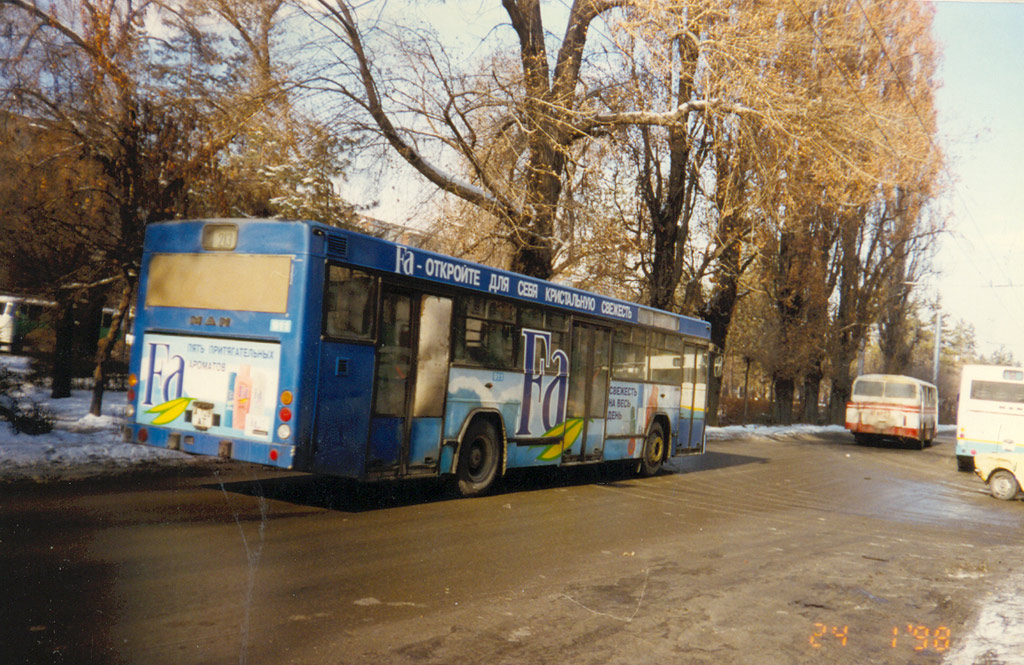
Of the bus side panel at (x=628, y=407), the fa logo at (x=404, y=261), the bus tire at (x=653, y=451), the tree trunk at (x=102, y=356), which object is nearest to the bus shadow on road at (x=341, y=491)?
the fa logo at (x=404, y=261)

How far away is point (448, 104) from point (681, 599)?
38.3 feet

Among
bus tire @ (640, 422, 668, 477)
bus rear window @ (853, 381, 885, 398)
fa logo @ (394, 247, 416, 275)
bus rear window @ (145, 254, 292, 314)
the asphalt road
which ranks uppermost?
fa logo @ (394, 247, 416, 275)

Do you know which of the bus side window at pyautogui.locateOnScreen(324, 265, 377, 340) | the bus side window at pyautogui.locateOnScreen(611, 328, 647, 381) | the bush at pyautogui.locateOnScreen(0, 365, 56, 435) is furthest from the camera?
the bus side window at pyautogui.locateOnScreen(611, 328, 647, 381)

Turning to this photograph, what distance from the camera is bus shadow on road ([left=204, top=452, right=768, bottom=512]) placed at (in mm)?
10117

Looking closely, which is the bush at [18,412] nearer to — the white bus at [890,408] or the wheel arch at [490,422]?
the wheel arch at [490,422]

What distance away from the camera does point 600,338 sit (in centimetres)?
1398

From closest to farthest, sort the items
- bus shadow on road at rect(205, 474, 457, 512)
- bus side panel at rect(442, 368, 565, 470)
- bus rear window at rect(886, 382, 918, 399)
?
bus shadow on road at rect(205, 474, 457, 512) → bus side panel at rect(442, 368, 565, 470) → bus rear window at rect(886, 382, 918, 399)

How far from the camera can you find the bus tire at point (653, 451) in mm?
15836

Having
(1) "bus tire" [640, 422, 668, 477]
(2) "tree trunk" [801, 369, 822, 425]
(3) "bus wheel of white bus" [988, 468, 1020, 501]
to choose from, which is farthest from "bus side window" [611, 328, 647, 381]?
(2) "tree trunk" [801, 369, 822, 425]

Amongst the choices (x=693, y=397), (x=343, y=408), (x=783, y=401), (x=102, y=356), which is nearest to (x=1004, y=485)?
(x=693, y=397)

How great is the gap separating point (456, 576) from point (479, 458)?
466 cm

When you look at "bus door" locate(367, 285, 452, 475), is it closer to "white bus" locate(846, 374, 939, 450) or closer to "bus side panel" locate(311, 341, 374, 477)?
"bus side panel" locate(311, 341, 374, 477)

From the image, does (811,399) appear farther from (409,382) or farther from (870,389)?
(409,382)

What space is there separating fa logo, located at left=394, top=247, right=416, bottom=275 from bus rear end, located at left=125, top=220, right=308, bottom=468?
51.4 inches
